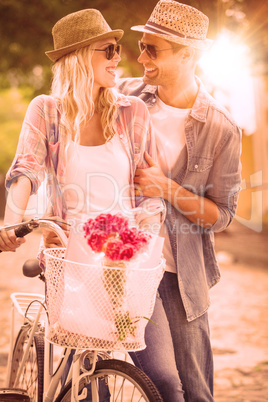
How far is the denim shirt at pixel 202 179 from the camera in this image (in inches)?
159

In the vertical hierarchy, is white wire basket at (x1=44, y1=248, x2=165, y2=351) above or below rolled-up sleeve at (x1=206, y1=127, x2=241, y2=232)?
below

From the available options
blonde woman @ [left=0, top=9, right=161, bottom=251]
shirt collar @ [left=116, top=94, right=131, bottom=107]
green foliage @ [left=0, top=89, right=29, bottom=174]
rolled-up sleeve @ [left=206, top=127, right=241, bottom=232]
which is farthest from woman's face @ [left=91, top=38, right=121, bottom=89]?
green foliage @ [left=0, top=89, right=29, bottom=174]

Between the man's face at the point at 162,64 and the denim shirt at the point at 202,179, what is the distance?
20 cm

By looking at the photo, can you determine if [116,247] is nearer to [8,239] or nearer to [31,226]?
[31,226]

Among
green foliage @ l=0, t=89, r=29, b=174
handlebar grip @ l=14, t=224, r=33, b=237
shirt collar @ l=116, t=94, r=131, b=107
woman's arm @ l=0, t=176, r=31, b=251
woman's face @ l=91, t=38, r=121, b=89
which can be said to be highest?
green foliage @ l=0, t=89, r=29, b=174

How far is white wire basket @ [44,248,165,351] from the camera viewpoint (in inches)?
114

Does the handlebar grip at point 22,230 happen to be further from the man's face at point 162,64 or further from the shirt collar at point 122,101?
the man's face at point 162,64

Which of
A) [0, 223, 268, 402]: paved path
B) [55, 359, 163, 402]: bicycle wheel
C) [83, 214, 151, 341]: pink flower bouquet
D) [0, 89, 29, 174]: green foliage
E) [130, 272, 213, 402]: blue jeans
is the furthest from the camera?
[0, 89, 29, 174]: green foliage

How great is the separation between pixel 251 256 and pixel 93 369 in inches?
704

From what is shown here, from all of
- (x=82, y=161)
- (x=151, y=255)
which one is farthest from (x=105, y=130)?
(x=151, y=255)

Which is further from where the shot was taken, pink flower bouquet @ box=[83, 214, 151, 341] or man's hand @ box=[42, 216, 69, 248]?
man's hand @ box=[42, 216, 69, 248]

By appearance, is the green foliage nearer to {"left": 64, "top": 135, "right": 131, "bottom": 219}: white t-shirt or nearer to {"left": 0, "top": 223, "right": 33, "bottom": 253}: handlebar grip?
{"left": 64, "top": 135, "right": 131, "bottom": 219}: white t-shirt

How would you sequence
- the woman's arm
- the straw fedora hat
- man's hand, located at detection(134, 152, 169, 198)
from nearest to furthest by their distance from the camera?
the woman's arm, the straw fedora hat, man's hand, located at detection(134, 152, 169, 198)

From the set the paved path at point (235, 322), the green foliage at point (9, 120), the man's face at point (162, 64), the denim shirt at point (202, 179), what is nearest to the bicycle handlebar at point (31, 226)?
the denim shirt at point (202, 179)
